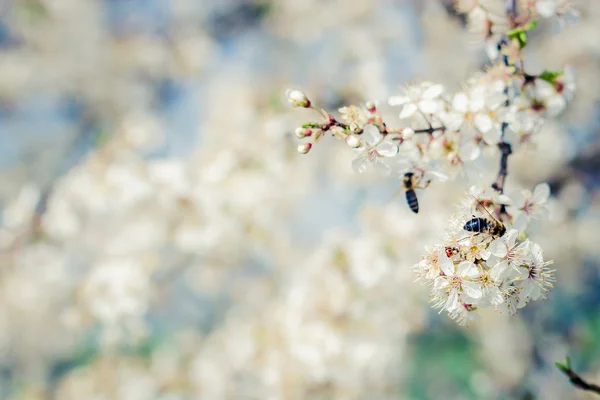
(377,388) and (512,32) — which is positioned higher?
(512,32)

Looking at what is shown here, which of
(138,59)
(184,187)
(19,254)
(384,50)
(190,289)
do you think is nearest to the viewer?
(184,187)

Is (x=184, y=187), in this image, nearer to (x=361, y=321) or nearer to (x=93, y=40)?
(x=361, y=321)

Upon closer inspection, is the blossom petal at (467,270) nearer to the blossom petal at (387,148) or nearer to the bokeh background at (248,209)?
the blossom petal at (387,148)

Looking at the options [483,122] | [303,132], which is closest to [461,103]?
[483,122]

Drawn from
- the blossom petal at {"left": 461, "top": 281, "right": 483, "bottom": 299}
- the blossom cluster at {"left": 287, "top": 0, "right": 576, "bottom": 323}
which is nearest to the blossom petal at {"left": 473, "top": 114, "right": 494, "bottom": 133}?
the blossom cluster at {"left": 287, "top": 0, "right": 576, "bottom": 323}

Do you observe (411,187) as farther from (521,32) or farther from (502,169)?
(521,32)

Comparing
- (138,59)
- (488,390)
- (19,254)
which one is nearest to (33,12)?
(138,59)
